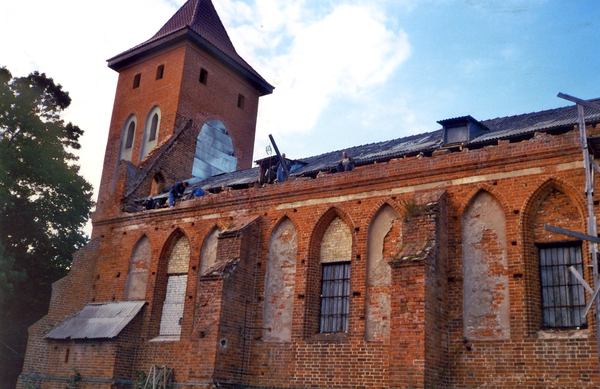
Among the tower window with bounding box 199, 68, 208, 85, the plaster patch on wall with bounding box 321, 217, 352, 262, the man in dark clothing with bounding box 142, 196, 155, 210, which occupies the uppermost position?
the tower window with bounding box 199, 68, 208, 85

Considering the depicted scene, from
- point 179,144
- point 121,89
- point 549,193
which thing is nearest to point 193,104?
point 179,144

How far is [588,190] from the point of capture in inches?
493

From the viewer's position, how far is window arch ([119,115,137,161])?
28406 millimetres

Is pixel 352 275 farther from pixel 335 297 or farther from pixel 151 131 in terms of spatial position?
pixel 151 131

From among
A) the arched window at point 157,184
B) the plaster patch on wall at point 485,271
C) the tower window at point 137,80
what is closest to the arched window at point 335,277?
the plaster patch on wall at point 485,271

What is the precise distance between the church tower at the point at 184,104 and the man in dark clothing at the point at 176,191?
2.06 m

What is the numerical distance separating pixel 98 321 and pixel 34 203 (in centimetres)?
990

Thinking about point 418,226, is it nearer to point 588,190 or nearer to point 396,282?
point 396,282

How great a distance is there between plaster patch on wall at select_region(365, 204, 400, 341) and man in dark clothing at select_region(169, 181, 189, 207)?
8436 mm

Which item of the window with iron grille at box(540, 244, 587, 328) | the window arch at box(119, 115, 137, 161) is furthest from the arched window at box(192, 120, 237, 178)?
the window with iron grille at box(540, 244, 587, 328)

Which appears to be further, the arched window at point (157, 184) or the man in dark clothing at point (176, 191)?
the arched window at point (157, 184)

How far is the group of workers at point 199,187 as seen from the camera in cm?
1827

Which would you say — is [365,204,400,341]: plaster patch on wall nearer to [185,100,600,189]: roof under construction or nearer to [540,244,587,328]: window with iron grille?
[185,100,600,189]: roof under construction

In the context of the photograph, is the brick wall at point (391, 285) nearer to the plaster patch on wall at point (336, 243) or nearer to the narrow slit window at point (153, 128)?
the plaster patch on wall at point (336, 243)
